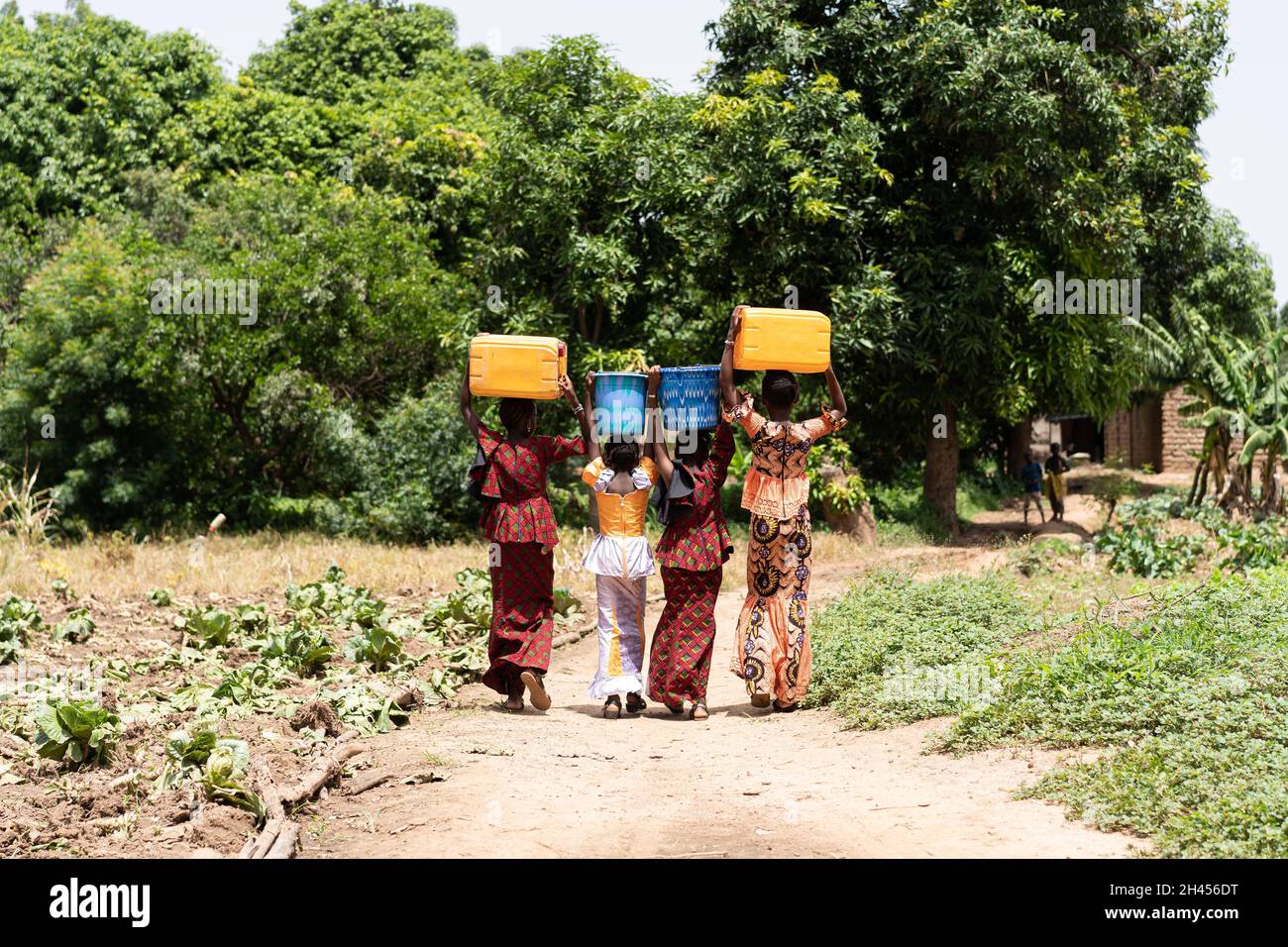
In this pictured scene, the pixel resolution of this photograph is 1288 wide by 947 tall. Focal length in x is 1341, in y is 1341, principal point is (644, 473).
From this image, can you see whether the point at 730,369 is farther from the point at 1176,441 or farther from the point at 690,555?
the point at 1176,441

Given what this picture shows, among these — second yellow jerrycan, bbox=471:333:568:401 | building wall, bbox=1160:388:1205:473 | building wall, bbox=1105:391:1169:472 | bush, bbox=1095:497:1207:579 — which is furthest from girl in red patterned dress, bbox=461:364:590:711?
building wall, bbox=1160:388:1205:473

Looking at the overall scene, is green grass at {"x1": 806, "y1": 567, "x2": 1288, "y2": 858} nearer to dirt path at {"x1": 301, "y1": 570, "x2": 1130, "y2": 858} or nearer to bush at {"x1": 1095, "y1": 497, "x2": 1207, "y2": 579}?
dirt path at {"x1": 301, "y1": 570, "x2": 1130, "y2": 858}

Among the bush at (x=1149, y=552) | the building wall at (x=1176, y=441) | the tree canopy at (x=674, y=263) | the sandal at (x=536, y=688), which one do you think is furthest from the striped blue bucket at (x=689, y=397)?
the building wall at (x=1176, y=441)

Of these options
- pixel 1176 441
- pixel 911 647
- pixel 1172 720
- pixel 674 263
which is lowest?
pixel 911 647

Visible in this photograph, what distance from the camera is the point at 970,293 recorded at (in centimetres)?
1579

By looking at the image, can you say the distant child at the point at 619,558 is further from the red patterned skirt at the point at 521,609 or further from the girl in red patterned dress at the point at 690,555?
the red patterned skirt at the point at 521,609

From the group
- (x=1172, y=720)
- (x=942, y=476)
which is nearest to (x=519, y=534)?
(x=1172, y=720)

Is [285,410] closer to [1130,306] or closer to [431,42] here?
[1130,306]

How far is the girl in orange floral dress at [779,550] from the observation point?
777 centimetres

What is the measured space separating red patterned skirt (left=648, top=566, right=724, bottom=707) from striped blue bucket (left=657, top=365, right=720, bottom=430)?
85 cm

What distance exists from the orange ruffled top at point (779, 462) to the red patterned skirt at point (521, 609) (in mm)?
1272

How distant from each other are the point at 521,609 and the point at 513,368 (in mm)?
1394

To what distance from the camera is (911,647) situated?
27.2ft

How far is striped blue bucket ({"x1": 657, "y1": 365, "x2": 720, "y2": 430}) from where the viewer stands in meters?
7.55
